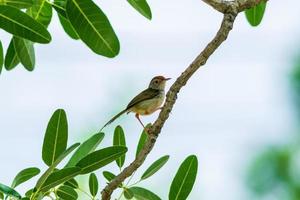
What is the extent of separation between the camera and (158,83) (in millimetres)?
4727

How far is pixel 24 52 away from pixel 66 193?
650 millimetres

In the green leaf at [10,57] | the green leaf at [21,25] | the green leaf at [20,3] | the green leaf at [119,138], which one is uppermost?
the green leaf at [20,3]

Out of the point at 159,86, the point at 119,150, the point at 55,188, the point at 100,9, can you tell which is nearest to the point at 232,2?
the point at 100,9

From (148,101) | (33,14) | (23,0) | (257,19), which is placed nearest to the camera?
(23,0)

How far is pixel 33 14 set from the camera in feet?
8.63

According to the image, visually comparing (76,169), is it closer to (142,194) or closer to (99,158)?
(99,158)

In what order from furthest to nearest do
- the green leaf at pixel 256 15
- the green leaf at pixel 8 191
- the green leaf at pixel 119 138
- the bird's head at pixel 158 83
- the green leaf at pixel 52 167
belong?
1. the bird's head at pixel 158 83
2. the green leaf at pixel 256 15
3. the green leaf at pixel 119 138
4. the green leaf at pixel 52 167
5. the green leaf at pixel 8 191

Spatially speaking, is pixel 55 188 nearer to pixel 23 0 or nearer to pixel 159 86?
pixel 23 0

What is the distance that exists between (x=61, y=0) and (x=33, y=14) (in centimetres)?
22

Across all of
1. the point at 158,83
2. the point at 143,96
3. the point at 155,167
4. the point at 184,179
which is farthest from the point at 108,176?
the point at 158,83

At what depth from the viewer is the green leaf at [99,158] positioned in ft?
7.23

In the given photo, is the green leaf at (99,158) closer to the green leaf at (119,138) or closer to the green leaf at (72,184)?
the green leaf at (72,184)

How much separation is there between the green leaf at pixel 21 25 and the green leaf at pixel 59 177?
0.43 metres

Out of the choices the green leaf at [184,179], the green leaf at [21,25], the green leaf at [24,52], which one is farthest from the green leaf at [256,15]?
the green leaf at [21,25]
